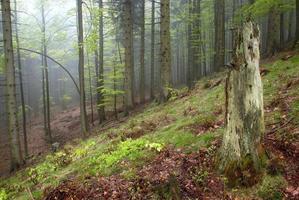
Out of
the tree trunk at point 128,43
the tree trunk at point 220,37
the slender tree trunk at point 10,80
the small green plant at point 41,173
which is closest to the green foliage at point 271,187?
the small green plant at point 41,173

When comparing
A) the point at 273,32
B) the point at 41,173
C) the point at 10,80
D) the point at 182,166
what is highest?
the point at 273,32

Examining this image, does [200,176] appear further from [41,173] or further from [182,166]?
[41,173]

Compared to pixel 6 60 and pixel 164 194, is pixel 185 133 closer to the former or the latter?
pixel 164 194

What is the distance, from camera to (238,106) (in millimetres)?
5500

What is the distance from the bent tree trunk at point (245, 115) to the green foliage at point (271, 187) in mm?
167

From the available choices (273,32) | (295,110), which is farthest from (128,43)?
(295,110)

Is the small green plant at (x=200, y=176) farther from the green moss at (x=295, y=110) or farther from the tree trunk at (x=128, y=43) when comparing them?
the tree trunk at (x=128, y=43)

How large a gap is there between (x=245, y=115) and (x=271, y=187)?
4.08ft

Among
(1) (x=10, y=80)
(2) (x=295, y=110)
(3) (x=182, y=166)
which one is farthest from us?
(1) (x=10, y=80)

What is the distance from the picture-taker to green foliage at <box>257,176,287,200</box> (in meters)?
5.15

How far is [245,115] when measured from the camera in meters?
5.47

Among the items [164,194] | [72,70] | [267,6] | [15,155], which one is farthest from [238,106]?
[72,70]

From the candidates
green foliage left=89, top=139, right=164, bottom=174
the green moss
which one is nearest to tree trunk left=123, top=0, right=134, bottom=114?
green foliage left=89, top=139, right=164, bottom=174

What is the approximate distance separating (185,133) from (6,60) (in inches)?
342
